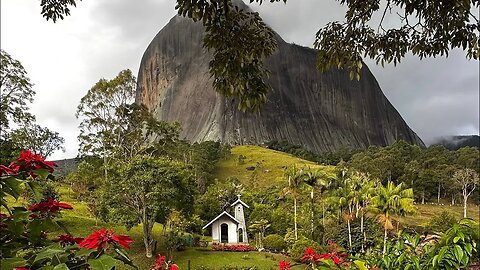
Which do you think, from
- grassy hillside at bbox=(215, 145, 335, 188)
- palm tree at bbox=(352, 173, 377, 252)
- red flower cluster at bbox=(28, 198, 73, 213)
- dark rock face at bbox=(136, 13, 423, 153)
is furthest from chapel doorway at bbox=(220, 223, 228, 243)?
dark rock face at bbox=(136, 13, 423, 153)

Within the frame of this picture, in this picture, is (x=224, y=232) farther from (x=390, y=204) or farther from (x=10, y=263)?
(x=10, y=263)

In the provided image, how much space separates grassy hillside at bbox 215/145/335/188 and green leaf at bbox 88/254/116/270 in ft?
167

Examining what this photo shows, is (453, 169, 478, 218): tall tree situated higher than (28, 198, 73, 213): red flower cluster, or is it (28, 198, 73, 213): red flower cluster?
(28, 198, 73, 213): red flower cluster

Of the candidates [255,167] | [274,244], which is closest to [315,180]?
[274,244]

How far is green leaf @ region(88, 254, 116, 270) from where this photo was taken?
1219 mm

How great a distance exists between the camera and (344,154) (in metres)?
74.8

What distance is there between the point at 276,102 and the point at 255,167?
3735 centimetres

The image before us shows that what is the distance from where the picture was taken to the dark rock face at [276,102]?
87375mm

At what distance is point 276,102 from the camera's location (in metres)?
94.8

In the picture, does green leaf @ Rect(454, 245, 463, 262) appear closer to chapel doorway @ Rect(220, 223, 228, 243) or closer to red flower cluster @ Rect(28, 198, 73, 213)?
red flower cluster @ Rect(28, 198, 73, 213)

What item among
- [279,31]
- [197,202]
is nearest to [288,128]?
[279,31]

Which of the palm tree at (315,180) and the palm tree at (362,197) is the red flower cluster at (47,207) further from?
the palm tree at (315,180)

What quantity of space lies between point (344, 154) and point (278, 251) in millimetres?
50939

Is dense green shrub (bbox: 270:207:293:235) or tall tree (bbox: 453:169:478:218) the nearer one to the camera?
dense green shrub (bbox: 270:207:293:235)
